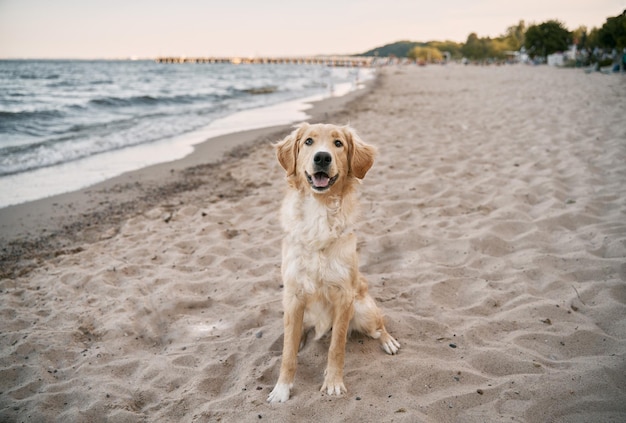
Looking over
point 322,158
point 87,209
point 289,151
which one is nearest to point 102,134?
point 87,209

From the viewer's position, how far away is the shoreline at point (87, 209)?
5379 millimetres

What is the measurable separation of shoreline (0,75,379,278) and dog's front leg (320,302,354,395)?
4.00 meters

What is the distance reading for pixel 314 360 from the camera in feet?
11.0

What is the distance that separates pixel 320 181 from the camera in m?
3.16

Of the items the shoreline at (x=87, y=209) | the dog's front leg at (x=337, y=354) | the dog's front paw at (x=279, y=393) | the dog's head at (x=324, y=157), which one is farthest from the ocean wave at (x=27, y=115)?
the dog's front leg at (x=337, y=354)

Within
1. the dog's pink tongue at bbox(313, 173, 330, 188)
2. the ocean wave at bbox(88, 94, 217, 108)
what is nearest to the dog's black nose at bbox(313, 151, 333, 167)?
the dog's pink tongue at bbox(313, 173, 330, 188)

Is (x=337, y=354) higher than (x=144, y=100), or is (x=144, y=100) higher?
(x=144, y=100)

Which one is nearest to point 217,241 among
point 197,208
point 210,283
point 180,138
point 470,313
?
point 210,283

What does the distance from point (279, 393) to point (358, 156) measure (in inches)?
77.5

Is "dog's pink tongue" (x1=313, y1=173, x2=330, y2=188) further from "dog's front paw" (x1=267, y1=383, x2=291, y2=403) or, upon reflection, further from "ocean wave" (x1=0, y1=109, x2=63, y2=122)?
"ocean wave" (x1=0, y1=109, x2=63, y2=122)

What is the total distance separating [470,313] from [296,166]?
2127 millimetres

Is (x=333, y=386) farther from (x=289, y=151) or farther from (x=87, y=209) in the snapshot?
(x=87, y=209)

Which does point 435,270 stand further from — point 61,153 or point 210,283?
point 61,153

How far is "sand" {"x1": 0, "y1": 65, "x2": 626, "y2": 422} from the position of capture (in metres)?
2.82
